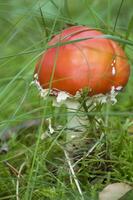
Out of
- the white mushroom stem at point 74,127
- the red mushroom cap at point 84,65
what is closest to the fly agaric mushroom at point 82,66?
the red mushroom cap at point 84,65

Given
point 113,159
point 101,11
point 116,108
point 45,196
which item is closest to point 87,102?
point 113,159

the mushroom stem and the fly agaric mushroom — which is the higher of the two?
the fly agaric mushroom

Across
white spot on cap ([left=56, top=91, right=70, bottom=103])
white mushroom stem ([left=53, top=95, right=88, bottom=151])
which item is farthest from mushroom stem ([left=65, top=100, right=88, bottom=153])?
white spot on cap ([left=56, top=91, right=70, bottom=103])

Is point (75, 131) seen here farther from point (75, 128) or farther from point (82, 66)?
point (82, 66)

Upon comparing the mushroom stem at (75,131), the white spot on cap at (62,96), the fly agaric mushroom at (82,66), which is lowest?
the mushroom stem at (75,131)

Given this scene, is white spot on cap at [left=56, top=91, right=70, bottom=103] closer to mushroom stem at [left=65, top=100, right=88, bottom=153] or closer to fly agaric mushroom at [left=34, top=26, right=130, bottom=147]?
fly agaric mushroom at [left=34, top=26, right=130, bottom=147]

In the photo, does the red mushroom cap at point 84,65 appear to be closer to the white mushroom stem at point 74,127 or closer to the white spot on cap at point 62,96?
the white spot on cap at point 62,96

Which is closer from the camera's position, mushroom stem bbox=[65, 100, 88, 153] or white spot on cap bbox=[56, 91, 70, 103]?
white spot on cap bbox=[56, 91, 70, 103]

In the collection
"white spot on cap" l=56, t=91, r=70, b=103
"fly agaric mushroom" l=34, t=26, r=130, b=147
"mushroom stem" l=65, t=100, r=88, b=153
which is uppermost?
"fly agaric mushroom" l=34, t=26, r=130, b=147
